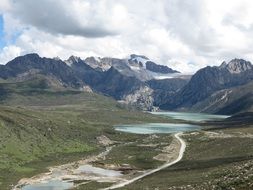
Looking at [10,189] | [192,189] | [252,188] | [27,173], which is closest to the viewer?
[252,188]

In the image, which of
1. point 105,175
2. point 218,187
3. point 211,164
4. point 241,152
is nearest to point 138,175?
point 105,175

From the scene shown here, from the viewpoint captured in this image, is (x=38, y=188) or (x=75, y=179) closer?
(x=38, y=188)

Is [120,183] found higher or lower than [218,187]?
lower

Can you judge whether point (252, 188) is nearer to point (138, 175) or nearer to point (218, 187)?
point (218, 187)

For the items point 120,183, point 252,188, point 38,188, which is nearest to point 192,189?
point 252,188

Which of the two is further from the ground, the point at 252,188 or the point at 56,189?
the point at 252,188

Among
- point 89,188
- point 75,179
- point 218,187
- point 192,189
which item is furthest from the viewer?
point 75,179

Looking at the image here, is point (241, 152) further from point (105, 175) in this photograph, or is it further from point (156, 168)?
point (105, 175)

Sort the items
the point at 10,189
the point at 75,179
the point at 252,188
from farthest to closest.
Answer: the point at 75,179 < the point at 10,189 < the point at 252,188

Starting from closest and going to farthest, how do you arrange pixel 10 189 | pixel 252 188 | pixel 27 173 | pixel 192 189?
1. pixel 252 188
2. pixel 192 189
3. pixel 10 189
4. pixel 27 173
